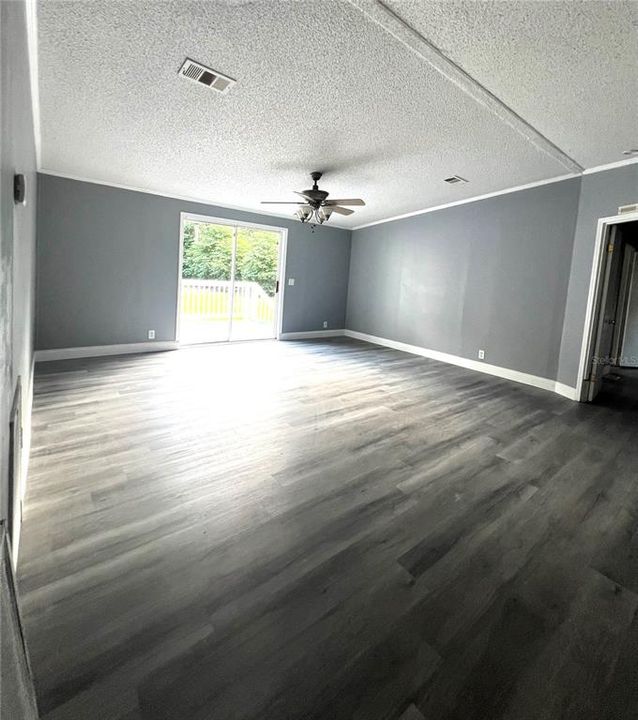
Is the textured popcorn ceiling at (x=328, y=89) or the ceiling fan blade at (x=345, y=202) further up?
the textured popcorn ceiling at (x=328, y=89)

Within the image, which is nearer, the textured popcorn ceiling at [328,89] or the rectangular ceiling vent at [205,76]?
the textured popcorn ceiling at [328,89]

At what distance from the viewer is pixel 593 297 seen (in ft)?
13.1

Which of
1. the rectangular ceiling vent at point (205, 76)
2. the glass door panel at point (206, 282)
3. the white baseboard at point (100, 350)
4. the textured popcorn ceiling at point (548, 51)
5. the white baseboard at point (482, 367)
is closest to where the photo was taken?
the textured popcorn ceiling at point (548, 51)

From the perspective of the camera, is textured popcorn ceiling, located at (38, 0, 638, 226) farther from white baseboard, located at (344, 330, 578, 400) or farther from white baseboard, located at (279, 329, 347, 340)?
white baseboard, located at (279, 329, 347, 340)

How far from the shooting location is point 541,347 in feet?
15.2

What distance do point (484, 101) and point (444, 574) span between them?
3053 millimetres

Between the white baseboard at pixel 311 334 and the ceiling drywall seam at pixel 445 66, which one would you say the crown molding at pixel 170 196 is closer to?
the white baseboard at pixel 311 334

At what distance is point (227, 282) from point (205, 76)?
4249 millimetres

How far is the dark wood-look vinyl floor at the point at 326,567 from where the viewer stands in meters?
1.08

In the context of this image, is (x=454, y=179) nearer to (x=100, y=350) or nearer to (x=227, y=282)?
(x=227, y=282)

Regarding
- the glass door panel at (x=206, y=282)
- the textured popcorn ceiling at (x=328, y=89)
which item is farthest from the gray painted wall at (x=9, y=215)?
the glass door panel at (x=206, y=282)

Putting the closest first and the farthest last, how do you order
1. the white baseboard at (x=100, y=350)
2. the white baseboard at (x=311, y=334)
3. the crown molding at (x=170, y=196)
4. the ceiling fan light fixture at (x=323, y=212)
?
1. the ceiling fan light fixture at (x=323, y=212)
2. the crown molding at (x=170, y=196)
3. the white baseboard at (x=100, y=350)
4. the white baseboard at (x=311, y=334)

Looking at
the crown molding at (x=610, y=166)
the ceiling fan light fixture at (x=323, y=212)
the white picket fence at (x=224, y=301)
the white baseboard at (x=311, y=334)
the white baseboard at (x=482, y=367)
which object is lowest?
the white baseboard at (x=482, y=367)

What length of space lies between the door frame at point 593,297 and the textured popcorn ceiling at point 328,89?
2.09 feet
